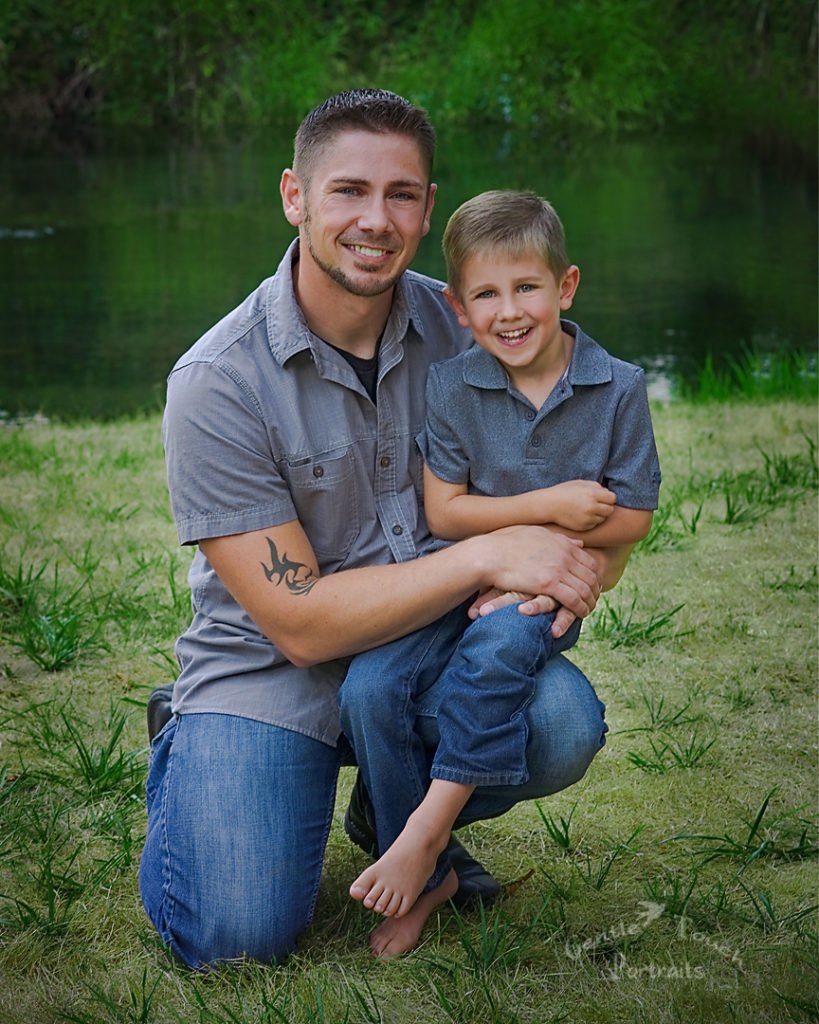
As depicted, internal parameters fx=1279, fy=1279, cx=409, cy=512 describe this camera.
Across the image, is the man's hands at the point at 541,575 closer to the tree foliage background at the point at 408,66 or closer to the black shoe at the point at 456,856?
the black shoe at the point at 456,856

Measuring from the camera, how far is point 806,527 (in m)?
3.90

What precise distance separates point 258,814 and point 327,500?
21.4 inches

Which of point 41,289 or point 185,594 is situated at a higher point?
point 41,289

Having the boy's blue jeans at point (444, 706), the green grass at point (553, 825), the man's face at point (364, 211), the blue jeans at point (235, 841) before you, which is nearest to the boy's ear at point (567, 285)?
the man's face at point (364, 211)

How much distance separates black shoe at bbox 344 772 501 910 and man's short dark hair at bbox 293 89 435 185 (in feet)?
3.58

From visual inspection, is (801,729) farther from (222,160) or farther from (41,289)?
(222,160)

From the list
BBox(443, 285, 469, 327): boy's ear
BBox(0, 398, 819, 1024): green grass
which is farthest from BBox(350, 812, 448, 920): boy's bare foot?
BBox(443, 285, 469, 327): boy's ear

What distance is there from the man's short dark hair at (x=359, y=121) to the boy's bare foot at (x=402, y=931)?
4.08ft

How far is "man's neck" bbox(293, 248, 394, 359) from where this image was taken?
7.29 feet

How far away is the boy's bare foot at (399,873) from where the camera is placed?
6.44 ft

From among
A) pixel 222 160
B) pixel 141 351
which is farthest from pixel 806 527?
pixel 222 160

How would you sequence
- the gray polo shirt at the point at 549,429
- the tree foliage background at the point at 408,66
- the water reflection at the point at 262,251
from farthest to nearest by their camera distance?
1. the tree foliage background at the point at 408,66
2. the water reflection at the point at 262,251
3. the gray polo shirt at the point at 549,429

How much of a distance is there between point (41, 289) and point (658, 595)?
7.37m

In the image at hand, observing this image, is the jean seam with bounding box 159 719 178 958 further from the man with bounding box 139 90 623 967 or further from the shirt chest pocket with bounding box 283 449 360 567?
the shirt chest pocket with bounding box 283 449 360 567
